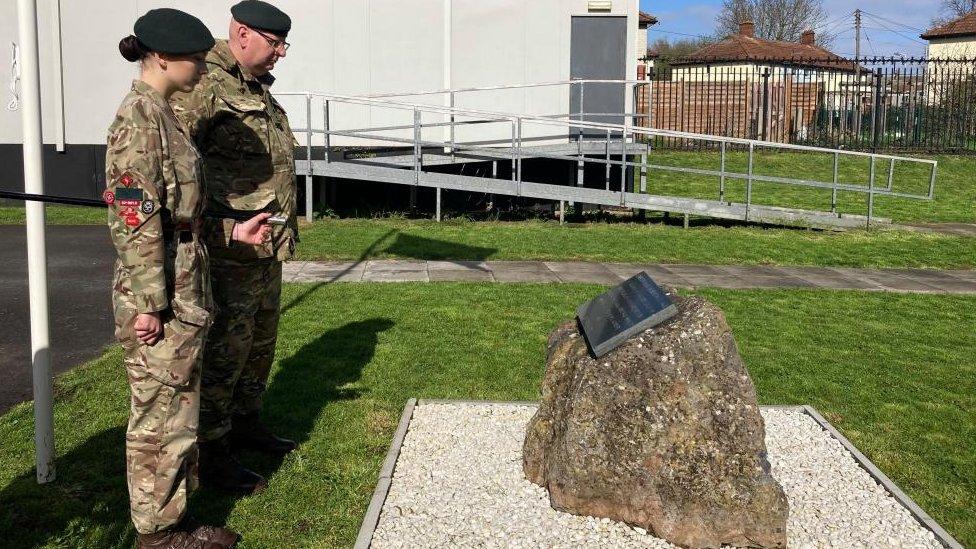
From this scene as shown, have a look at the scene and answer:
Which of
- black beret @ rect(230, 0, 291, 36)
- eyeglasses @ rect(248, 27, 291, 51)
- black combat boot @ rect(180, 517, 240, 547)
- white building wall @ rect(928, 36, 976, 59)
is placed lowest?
black combat boot @ rect(180, 517, 240, 547)

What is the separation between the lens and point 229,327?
439 cm

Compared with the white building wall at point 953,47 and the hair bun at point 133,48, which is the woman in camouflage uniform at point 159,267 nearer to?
the hair bun at point 133,48

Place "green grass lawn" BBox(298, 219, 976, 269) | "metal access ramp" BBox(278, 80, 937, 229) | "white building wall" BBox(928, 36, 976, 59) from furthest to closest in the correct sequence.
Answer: "white building wall" BBox(928, 36, 976, 59) → "metal access ramp" BBox(278, 80, 937, 229) → "green grass lawn" BBox(298, 219, 976, 269)

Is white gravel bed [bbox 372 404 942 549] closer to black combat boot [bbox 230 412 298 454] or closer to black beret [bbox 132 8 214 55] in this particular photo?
black combat boot [bbox 230 412 298 454]

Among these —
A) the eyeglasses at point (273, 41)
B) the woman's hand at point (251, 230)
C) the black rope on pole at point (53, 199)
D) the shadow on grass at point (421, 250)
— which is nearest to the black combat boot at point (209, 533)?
the woman's hand at point (251, 230)

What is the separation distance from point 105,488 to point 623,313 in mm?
2573

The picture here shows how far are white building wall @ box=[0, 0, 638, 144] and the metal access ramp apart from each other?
236mm

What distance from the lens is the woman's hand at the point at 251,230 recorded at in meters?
4.03

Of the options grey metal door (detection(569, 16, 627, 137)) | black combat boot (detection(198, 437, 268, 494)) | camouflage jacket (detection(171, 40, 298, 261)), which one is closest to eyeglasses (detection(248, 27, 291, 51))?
camouflage jacket (detection(171, 40, 298, 261))

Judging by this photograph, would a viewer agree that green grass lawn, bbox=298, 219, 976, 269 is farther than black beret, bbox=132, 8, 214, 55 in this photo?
Yes

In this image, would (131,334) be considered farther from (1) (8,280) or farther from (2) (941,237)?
(2) (941,237)

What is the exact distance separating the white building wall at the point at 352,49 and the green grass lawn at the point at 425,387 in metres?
6.62

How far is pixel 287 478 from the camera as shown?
186 inches

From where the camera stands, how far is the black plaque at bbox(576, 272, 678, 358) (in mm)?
4383
